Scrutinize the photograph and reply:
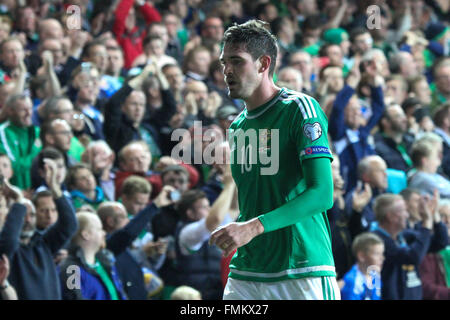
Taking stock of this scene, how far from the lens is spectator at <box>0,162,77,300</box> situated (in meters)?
6.24

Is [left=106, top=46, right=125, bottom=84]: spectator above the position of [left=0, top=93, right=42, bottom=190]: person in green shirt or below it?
above

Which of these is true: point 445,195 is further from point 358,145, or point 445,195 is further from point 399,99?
point 399,99

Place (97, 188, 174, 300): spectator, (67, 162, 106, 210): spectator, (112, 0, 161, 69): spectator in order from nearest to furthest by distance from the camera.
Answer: (97, 188, 174, 300): spectator < (67, 162, 106, 210): spectator < (112, 0, 161, 69): spectator

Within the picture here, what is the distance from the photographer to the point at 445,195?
29.5 ft

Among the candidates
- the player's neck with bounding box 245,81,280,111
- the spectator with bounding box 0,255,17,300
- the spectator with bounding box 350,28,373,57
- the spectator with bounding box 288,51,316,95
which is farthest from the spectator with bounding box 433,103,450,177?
the player's neck with bounding box 245,81,280,111

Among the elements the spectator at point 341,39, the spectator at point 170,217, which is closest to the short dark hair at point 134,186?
the spectator at point 170,217

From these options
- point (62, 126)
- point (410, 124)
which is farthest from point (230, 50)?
point (410, 124)

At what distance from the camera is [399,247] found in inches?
310

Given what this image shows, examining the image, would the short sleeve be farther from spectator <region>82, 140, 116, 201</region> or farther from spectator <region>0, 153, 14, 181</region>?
spectator <region>82, 140, 116, 201</region>

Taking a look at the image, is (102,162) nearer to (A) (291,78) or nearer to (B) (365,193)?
(B) (365,193)

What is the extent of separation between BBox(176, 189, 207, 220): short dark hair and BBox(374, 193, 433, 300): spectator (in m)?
1.64

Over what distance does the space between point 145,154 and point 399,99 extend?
3933mm

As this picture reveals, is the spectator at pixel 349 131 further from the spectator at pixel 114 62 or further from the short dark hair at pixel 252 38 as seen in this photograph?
the short dark hair at pixel 252 38

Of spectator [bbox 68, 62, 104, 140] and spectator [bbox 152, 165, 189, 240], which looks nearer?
spectator [bbox 152, 165, 189, 240]
